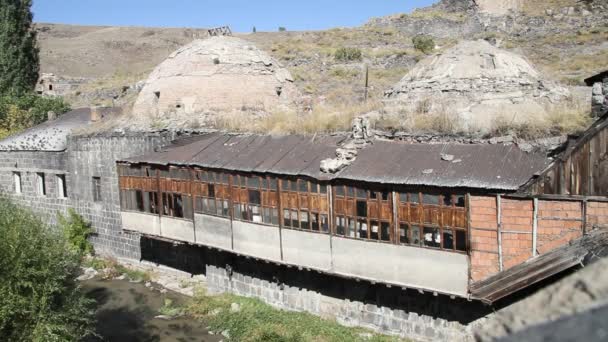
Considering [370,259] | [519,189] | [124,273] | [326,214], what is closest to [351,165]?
[326,214]

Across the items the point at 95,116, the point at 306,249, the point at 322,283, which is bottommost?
the point at 322,283

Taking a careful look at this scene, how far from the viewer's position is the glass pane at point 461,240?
1015cm

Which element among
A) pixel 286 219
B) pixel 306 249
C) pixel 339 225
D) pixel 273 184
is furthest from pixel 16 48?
pixel 339 225

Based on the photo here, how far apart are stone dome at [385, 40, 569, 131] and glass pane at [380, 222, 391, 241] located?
3157mm

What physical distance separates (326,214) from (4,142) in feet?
60.9

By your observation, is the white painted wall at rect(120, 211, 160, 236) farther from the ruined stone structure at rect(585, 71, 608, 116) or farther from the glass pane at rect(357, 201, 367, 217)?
the ruined stone structure at rect(585, 71, 608, 116)

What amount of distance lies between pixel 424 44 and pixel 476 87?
25.3 metres

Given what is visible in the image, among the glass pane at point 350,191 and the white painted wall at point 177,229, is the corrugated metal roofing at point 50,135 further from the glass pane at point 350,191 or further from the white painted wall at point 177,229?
the glass pane at point 350,191

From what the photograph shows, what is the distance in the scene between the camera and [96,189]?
20.5 meters

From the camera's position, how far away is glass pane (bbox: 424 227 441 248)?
10.5 meters

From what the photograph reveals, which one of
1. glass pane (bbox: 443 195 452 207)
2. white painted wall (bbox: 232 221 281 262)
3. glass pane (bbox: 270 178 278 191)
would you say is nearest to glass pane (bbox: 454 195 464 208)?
glass pane (bbox: 443 195 452 207)

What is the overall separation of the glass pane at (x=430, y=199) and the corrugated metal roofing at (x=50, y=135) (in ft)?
55.0

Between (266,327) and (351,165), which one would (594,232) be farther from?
(266,327)

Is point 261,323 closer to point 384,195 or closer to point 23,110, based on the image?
point 384,195
